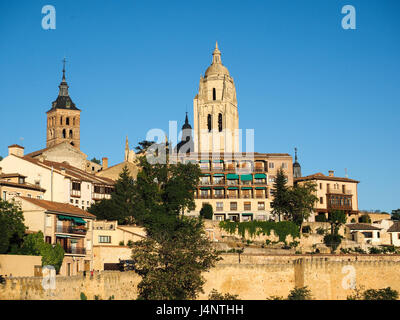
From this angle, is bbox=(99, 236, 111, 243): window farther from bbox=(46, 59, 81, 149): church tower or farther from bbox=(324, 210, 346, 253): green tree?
bbox=(46, 59, 81, 149): church tower

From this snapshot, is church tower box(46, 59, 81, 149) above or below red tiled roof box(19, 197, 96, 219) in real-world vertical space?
above

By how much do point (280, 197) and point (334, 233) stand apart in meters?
8.44

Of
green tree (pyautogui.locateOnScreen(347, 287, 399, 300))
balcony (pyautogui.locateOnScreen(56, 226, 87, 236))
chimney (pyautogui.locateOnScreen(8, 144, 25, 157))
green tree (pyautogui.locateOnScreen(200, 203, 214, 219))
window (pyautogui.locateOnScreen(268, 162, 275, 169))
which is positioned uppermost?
chimney (pyautogui.locateOnScreen(8, 144, 25, 157))

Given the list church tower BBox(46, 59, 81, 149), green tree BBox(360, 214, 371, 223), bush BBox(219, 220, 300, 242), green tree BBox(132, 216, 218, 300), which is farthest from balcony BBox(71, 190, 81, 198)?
church tower BBox(46, 59, 81, 149)

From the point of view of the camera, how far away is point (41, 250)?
190ft

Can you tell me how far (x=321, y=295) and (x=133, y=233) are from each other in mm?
21636

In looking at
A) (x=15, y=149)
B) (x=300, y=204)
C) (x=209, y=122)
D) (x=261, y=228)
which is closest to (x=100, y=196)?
(x=15, y=149)

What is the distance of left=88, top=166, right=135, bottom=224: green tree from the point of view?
3017 inches

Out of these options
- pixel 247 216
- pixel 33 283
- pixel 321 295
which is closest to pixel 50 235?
pixel 33 283

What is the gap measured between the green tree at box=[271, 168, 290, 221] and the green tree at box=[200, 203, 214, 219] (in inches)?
331

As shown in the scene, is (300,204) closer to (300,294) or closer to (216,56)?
(300,294)

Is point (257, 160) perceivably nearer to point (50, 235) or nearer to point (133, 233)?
point (133, 233)

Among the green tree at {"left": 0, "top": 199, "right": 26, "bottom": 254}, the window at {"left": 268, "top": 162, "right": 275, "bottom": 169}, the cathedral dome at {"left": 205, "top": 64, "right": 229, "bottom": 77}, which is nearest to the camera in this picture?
the green tree at {"left": 0, "top": 199, "right": 26, "bottom": 254}
